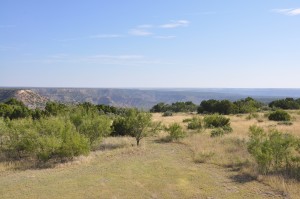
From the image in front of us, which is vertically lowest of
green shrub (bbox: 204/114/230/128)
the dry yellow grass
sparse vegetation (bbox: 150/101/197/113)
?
sparse vegetation (bbox: 150/101/197/113)

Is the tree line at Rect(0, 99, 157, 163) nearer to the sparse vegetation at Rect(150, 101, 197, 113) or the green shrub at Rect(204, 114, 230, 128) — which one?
the green shrub at Rect(204, 114, 230, 128)

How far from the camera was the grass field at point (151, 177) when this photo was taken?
11.5 m

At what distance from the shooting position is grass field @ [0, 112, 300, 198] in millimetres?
11547

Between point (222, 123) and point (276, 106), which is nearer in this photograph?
point (222, 123)

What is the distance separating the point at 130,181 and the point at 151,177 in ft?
3.23

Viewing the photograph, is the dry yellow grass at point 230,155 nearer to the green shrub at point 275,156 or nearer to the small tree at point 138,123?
the green shrub at point 275,156

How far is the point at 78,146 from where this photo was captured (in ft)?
53.4

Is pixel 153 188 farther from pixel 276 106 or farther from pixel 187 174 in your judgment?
pixel 276 106

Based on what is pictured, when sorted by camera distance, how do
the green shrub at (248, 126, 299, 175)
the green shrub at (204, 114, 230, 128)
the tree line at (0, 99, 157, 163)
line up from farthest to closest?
the green shrub at (204, 114, 230, 128) < the tree line at (0, 99, 157, 163) < the green shrub at (248, 126, 299, 175)

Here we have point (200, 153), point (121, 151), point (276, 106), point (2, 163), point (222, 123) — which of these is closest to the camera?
point (2, 163)

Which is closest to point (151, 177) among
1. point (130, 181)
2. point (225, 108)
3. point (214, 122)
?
point (130, 181)

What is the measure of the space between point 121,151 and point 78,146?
298 cm

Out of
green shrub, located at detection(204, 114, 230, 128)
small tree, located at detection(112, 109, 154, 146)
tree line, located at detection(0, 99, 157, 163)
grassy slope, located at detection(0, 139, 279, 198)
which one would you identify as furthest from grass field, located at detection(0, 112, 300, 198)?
green shrub, located at detection(204, 114, 230, 128)

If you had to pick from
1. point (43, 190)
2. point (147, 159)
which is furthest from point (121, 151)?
point (43, 190)
